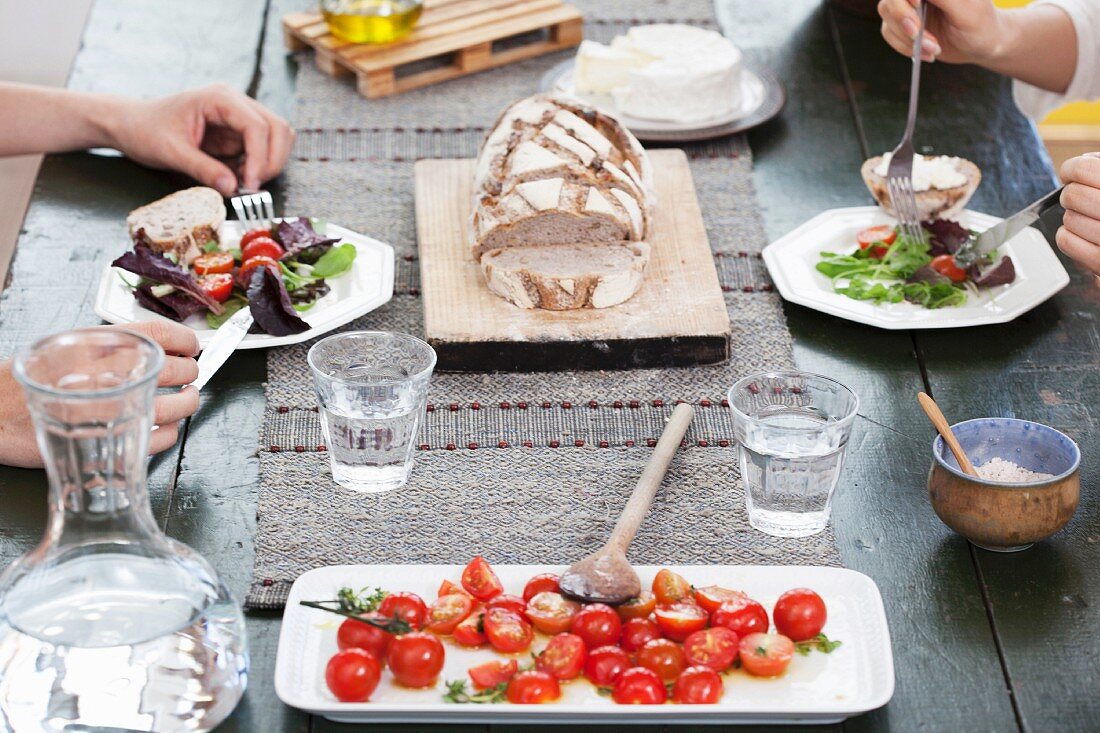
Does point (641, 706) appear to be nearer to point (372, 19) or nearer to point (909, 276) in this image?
point (909, 276)

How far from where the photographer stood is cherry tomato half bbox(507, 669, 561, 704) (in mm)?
1338

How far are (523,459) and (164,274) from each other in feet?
2.18

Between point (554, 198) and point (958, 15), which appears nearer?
point (554, 198)

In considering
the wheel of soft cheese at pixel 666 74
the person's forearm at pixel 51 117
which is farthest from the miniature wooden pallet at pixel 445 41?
the person's forearm at pixel 51 117

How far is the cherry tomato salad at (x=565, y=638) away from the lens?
1.35 m

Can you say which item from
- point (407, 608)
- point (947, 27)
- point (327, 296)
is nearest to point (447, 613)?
point (407, 608)

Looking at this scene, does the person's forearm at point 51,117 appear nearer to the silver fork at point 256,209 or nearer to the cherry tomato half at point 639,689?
the silver fork at point 256,209

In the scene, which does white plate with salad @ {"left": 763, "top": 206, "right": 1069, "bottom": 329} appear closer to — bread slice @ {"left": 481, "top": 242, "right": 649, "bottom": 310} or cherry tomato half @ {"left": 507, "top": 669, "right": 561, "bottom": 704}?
bread slice @ {"left": 481, "top": 242, "right": 649, "bottom": 310}

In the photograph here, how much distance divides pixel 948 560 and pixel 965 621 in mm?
114

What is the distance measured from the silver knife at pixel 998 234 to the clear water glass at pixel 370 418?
95 cm

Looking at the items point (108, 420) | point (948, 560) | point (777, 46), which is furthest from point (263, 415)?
point (777, 46)

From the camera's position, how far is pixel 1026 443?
171 centimetres

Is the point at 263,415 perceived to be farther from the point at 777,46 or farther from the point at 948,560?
the point at 777,46

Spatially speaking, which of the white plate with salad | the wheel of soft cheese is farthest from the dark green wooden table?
the wheel of soft cheese
